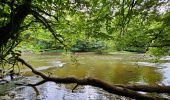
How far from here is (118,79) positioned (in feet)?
77.0

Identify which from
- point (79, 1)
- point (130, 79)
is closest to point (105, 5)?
point (79, 1)

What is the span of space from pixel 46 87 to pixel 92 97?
14.4 feet

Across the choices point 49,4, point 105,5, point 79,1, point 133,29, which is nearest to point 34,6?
point 49,4

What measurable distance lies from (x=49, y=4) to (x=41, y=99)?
1009 cm

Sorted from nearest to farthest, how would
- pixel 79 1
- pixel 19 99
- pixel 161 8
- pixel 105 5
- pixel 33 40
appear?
1. pixel 79 1
2. pixel 105 5
3. pixel 161 8
4. pixel 33 40
5. pixel 19 99

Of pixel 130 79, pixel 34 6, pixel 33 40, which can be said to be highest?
pixel 34 6

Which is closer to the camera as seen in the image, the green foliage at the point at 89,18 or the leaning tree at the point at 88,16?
the leaning tree at the point at 88,16

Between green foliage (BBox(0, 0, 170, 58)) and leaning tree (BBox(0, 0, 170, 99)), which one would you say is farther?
green foliage (BBox(0, 0, 170, 58))

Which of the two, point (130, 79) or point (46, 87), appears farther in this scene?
point (130, 79)

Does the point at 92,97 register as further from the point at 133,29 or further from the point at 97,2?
the point at 97,2

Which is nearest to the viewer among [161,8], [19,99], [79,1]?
[79,1]

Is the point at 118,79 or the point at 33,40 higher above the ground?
the point at 33,40

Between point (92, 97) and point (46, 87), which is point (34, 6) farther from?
point (46, 87)

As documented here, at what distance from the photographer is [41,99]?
1576 centimetres
